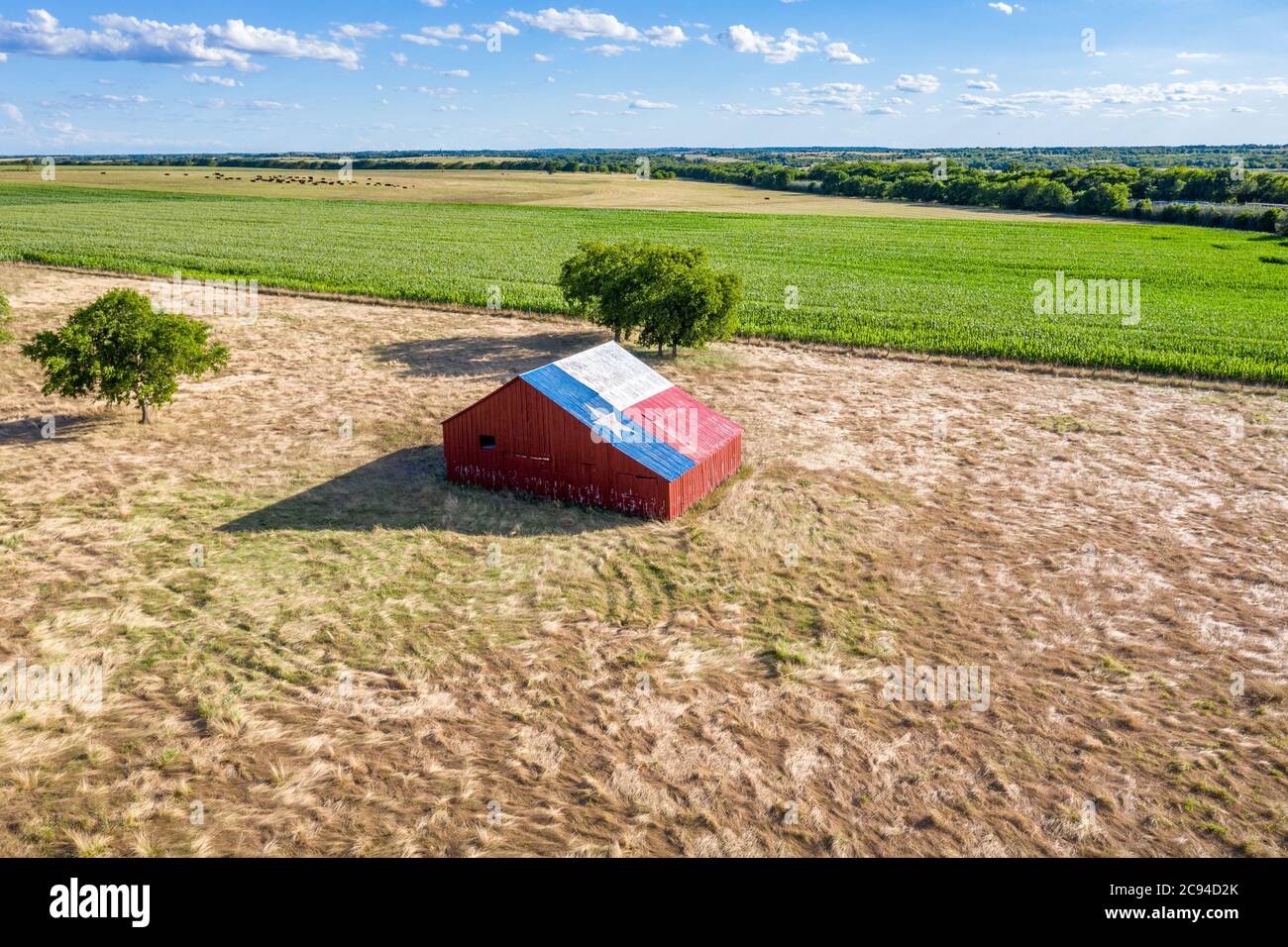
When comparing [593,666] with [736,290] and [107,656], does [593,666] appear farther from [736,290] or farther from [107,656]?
[736,290]

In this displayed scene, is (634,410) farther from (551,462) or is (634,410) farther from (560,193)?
(560,193)

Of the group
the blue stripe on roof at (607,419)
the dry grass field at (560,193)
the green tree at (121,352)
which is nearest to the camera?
the blue stripe on roof at (607,419)

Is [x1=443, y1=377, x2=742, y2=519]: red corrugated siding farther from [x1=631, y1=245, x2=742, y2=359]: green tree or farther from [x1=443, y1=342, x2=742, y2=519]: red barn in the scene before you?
[x1=631, y1=245, x2=742, y2=359]: green tree

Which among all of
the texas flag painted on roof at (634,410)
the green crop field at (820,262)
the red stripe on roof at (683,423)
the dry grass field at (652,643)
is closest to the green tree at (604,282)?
the green crop field at (820,262)

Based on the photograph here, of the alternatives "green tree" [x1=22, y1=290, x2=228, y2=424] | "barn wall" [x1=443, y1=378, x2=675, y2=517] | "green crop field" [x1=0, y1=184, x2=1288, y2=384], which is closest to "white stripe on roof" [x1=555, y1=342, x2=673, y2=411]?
"barn wall" [x1=443, y1=378, x2=675, y2=517]

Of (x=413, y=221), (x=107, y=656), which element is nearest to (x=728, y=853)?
(x=107, y=656)

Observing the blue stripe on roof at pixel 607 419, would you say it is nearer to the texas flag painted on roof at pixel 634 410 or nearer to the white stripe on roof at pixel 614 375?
the texas flag painted on roof at pixel 634 410
